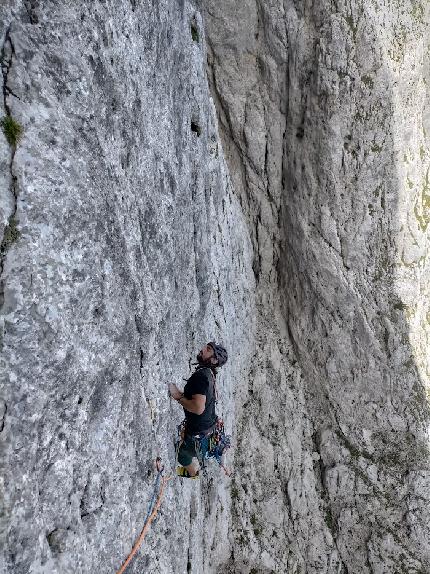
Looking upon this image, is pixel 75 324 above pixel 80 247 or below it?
below

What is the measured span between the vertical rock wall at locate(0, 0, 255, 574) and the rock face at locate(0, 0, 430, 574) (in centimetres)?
3

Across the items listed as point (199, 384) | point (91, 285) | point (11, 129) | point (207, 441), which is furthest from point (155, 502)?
point (11, 129)

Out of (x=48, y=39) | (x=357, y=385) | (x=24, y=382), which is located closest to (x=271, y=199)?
(x=357, y=385)

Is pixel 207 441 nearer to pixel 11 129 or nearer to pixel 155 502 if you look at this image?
pixel 155 502

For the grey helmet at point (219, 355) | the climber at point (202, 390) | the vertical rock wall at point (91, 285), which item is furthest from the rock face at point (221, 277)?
the grey helmet at point (219, 355)

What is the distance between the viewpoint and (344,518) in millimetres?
16031

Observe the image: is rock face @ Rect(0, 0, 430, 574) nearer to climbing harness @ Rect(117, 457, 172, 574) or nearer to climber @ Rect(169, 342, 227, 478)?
climbing harness @ Rect(117, 457, 172, 574)

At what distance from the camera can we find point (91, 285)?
6012mm

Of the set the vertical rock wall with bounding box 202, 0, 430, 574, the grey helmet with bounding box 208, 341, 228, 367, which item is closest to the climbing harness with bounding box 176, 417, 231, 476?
the grey helmet with bounding box 208, 341, 228, 367

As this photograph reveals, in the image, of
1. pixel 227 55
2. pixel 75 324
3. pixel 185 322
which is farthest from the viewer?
pixel 227 55

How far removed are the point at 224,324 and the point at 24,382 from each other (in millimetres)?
9689

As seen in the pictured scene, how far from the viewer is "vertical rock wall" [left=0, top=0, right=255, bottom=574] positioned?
4828mm

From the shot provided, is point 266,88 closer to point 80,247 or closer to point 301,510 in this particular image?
point 80,247

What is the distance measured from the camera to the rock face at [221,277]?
16.9ft
